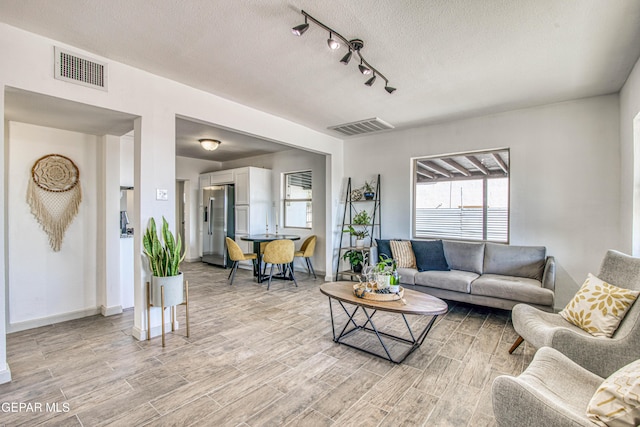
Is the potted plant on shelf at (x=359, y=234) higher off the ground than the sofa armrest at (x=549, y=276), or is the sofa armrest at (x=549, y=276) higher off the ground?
the potted plant on shelf at (x=359, y=234)

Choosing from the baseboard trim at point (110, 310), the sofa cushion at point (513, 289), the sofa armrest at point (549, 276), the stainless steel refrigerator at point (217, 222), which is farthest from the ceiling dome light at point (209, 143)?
the sofa armrest at point (549, 276)

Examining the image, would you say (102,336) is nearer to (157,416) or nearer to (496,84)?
(157,416)

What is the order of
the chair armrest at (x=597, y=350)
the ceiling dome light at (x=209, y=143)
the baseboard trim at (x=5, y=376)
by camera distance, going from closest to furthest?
the chair armrest at (x=597, y=350) → the baseboard trim at (x=5, y=376) → the ceiling dome light at (x=209, y=143)

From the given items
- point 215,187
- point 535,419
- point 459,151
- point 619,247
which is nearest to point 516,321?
point 535,419

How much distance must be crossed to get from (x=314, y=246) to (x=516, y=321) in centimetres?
376

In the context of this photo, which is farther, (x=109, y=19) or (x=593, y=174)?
(x=593, y=174)

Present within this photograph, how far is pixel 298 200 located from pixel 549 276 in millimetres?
Answer: 4517

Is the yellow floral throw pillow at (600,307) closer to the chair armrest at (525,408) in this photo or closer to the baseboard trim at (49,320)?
the chair armrest at (525,408)

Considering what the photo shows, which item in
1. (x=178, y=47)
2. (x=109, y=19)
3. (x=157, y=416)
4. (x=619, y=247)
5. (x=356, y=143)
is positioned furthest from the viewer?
(x=356, y=143)

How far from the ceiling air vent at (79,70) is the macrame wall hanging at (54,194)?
4.78 ft

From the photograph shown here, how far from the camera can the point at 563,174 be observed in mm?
3791

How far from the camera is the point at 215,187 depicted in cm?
715

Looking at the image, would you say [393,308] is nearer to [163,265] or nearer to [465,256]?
[163,265]

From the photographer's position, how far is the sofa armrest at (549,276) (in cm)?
329
